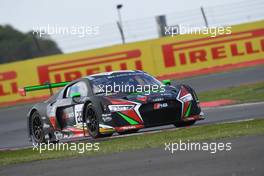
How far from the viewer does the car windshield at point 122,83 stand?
13242 millimetres

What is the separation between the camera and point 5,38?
67812 mm

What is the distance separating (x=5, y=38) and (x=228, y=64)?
4424 cm

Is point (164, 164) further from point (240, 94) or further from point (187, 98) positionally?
point (240, 94)

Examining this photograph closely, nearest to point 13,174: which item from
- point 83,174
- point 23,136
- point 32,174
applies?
point 32,174

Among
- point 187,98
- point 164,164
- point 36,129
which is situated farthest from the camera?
point 36,129

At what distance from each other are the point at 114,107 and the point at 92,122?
0.64 metres

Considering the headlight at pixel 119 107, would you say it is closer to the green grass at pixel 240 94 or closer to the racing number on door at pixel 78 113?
the racing number on door at pixel 78 113

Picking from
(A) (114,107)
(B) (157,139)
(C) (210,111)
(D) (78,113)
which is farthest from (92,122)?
(C) (210,111)

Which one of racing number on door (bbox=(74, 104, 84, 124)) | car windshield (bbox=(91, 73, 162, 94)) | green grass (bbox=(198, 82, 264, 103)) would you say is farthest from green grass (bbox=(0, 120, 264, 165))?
green grass (bbox=(198, 82, 264, 103))

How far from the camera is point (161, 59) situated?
85.1ft

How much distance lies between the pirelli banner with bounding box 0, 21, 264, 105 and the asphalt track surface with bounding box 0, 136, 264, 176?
52.9 ft

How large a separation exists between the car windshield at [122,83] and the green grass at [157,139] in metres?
1.39

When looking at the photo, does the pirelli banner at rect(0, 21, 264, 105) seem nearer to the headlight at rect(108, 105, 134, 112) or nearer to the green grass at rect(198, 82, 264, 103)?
the green grass at rect(198, 82, 264, 103)

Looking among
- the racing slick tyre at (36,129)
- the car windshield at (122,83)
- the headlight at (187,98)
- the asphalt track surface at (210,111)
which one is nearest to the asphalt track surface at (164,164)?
the headlight at (187,98)
